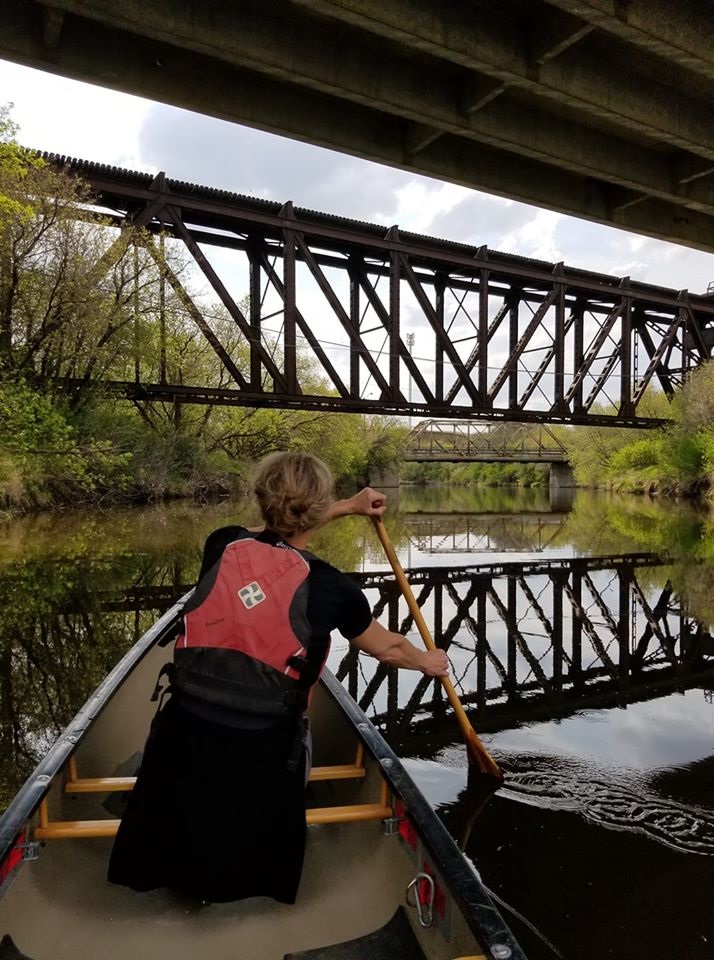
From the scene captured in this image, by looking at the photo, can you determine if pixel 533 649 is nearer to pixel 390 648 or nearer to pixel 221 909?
pixel 390 648

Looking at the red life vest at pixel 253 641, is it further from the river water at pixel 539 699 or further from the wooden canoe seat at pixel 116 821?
the river water at pixel 539 699

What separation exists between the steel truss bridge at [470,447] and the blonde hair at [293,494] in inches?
1813

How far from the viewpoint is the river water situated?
9.77 feet

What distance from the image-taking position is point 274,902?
2.39 meters

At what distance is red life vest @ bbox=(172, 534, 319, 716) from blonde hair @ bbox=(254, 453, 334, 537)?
0.24 metres

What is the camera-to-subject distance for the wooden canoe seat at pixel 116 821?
235 centimetres

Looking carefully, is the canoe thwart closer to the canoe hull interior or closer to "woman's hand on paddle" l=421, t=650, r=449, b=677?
the canoe hull interior

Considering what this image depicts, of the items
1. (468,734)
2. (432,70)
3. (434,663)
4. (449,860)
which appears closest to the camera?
(449,860)

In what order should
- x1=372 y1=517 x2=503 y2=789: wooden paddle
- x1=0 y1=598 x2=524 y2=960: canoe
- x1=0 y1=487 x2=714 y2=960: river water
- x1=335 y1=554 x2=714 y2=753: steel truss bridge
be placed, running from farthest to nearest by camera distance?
1. x1=335 y1=554 x2=714 y2=753: steel truss bridge
2. x1=372 y1=517 x2=503 y2=789: wooden paddle
3. x1=0 y1=487 x2=714 y2=960: river water
4. x1=0 y1=598 x2=524 y2=960: canoe

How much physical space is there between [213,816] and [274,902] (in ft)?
2.13

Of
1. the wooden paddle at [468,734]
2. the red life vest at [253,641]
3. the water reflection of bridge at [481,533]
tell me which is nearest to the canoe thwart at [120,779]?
the red life vest at [253,641]

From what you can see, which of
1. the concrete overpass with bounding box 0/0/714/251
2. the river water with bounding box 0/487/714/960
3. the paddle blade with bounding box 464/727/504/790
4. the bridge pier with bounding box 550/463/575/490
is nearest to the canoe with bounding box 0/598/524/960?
the river water with bounding box 0/487/714/960

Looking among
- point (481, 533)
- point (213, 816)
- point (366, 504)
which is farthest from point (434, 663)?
point (481, 533)

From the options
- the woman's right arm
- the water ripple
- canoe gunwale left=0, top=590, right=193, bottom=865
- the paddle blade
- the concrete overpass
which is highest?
the concrete overpass
